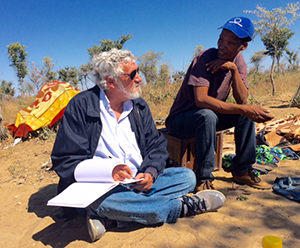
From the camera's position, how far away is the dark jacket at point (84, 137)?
6.01 ft

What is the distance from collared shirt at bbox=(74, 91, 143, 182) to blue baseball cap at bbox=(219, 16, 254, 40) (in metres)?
1.14

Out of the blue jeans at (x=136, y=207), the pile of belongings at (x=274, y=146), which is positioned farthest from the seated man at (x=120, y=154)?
the pile of belongings at (x=274, y=146)

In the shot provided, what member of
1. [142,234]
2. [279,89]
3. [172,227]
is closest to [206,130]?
[172,227]

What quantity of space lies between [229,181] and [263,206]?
0.60 metres

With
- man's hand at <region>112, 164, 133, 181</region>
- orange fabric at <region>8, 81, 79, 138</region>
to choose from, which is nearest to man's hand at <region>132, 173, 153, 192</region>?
man's hand at <region>112, 164, 133, 181</region>

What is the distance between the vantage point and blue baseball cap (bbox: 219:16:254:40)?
227 centimetres

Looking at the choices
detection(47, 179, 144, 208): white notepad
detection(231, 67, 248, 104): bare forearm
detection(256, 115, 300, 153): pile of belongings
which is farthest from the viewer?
detection(256, 115, 300, 153): pile of belongings

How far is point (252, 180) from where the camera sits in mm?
2578

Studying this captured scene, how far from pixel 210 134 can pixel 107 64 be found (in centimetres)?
107

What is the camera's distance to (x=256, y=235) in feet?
5.79

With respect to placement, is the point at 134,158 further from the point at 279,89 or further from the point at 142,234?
the point at 279,89

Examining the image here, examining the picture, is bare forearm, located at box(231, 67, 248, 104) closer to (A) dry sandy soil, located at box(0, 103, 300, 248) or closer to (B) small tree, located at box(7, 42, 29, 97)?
(A) dry sandy soil, located at box(0, 103, 300, 248)

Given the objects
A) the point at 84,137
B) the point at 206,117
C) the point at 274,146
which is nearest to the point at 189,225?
the point at 206,117

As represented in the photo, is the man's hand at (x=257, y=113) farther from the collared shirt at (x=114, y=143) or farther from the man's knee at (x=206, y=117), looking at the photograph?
the collared shirt at (x=114, y=143)
